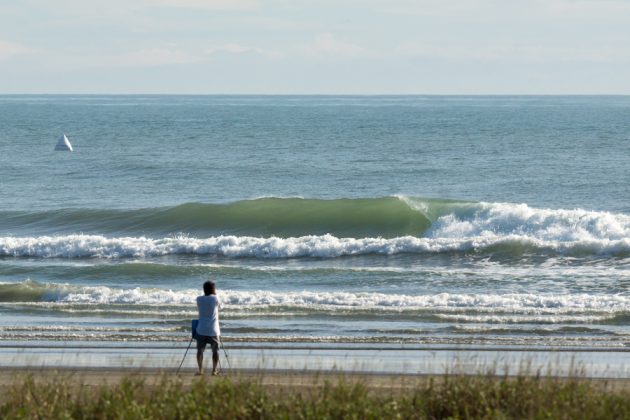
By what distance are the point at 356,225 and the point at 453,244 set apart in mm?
6001

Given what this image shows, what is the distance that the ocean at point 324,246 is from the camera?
19.4m

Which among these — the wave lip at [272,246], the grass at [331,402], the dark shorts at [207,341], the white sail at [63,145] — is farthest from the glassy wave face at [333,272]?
the white sail at [63,145]

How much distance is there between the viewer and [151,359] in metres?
15.9

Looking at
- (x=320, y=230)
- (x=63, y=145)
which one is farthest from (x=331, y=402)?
(x=63, y=145)

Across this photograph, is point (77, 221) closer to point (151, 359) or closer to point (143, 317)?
point (143, 317)

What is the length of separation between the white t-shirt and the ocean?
3090mm

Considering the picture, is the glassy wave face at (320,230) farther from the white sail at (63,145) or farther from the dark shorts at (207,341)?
the white sail at (63,145)

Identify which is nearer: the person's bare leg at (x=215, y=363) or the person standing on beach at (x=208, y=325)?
the person's bare leg at (x=215, y=363)

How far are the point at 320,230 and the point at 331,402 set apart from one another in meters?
26.1

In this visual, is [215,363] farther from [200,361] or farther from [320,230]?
[320,230]

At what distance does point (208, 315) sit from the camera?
14.6m

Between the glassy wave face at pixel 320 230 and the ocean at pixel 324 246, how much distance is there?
0.07 meters

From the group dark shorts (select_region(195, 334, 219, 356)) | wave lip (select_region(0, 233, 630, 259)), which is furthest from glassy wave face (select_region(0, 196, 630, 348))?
dark shorts (select_region(195, 334, 219, 356))

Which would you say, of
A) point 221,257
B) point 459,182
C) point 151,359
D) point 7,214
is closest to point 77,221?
point 7,214
